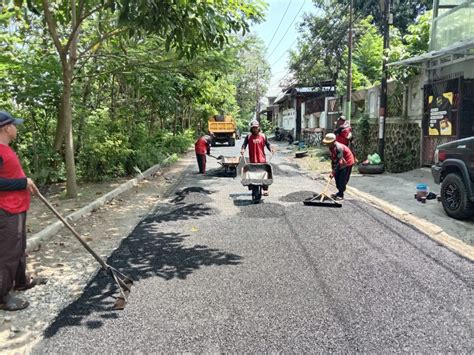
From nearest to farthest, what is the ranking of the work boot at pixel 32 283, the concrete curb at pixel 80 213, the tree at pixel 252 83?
the work boot at pixel 32 283
the concrete curb at pixel 80 213
the tree at pixel 252 83

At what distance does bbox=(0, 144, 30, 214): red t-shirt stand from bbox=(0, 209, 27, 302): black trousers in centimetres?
6

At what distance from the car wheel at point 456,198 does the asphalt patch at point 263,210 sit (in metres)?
2.88

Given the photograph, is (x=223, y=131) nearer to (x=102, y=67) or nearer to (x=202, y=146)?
(x=202, y=146)

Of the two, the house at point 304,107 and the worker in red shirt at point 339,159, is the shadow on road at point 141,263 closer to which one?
the worker in red shirt at point 339,159

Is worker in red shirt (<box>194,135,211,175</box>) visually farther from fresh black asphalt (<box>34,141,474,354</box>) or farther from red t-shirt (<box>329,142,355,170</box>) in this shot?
fresh black asphalt (<box>34,141,474,354</box>)

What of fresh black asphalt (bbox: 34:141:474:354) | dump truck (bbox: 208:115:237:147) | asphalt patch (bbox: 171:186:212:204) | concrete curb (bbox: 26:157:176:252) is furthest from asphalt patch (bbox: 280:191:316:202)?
dump truck (bbox: 208:115:237:147)

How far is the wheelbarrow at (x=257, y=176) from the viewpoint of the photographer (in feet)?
28.8

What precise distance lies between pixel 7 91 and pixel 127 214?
4049mm

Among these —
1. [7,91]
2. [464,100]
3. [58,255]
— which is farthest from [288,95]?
[58,255]

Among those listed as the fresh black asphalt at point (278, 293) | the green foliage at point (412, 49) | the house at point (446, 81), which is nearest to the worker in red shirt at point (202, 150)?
the house at point (446, 81)

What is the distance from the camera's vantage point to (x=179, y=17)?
5.66m

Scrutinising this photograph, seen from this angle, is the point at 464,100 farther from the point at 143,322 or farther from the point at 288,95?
the point at 288,95

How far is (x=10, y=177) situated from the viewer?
3.81 m

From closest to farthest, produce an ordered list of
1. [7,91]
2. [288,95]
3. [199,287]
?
[199,287] → [7,91] → [288,95]
